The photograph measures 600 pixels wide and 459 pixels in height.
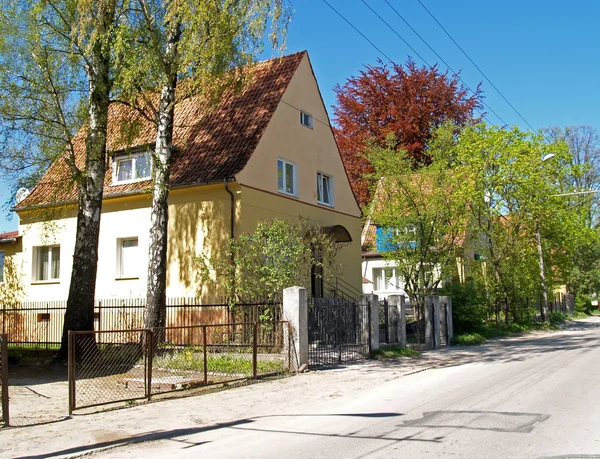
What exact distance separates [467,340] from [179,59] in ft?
46.4

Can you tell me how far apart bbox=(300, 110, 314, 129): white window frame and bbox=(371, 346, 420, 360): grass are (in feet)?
31.7

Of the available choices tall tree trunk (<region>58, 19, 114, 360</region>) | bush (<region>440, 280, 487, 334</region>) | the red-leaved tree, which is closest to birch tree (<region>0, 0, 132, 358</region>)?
tall tree trunk (<region>58, 19, 114, 360</region>)

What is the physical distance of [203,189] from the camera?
19.8 metres

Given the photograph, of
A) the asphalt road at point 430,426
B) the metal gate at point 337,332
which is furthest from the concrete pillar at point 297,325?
the asphalt road at point 430,426

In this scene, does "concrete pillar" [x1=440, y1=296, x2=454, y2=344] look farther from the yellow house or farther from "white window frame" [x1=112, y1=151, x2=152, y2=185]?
"white window frame" [x1=112, y1=151, x2=152, y2=185]

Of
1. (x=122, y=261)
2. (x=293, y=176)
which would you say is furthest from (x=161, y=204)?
(x=293, y=176)

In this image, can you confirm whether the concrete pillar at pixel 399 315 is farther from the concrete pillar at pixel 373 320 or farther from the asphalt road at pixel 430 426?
the asphalt road at pixel 430 426

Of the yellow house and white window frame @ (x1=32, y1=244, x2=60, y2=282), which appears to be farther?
white window frame @ (x1=32, y1=244, x2=60, y2=282)

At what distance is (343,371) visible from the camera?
46.7 ft

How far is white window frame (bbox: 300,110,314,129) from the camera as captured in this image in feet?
76.2

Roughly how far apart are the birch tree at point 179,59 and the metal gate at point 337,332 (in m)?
3.85

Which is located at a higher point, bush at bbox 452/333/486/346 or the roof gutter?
the roof gutter

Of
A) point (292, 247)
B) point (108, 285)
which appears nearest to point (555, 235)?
point (292, 247)

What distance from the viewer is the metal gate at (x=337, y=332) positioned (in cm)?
1529
